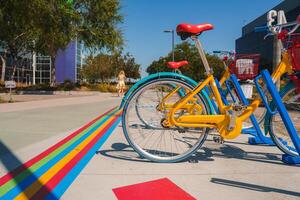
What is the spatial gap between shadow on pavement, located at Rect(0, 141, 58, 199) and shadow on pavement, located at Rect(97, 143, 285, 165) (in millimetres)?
1150

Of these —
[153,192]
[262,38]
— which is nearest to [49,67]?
[262,38]

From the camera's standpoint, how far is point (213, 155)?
515 centimetres

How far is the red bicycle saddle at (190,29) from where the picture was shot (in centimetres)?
446

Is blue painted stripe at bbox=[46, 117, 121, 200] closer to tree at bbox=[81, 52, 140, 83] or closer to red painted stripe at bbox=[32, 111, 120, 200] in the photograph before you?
red painted stripe at bbox=[32, 111, 120, 200]

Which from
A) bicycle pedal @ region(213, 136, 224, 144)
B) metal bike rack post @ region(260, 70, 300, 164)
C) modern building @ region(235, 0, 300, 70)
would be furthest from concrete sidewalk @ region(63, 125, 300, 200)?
modern building @ region(235, 0, 300, 70)

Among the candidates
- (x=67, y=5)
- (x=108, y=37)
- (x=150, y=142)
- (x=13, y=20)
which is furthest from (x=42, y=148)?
(x=108, y=37)

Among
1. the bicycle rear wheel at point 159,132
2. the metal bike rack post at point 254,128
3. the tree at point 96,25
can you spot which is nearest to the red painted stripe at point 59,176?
the bicycle rear wheel at point 159,132

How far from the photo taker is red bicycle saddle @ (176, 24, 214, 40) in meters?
4.46

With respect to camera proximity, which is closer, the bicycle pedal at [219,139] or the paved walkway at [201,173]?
the paved walkway at [201,173]

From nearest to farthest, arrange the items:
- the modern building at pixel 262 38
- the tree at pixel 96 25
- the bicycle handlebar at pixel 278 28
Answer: the bicycle handlebar at pixel 278 28, the tree at pixel 96 25, the modern building at pixel 262 38

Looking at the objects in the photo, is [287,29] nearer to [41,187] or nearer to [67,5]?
[41,187]

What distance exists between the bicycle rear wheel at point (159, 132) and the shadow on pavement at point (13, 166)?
1268 mm

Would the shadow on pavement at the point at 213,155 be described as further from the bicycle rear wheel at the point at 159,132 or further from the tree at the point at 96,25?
the tree at the point at 96,25

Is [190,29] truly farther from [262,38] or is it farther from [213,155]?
[262,38]
